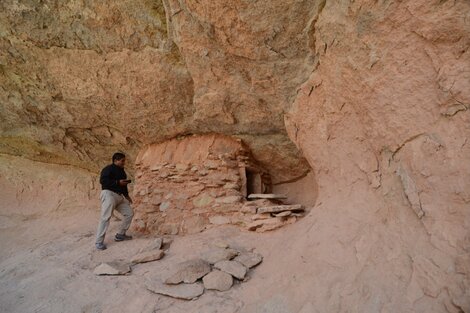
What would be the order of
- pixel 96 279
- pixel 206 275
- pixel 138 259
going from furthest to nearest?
pixel 138 259 → pixel 96 279 → pixel 206 275

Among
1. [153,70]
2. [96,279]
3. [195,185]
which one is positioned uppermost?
[153,70]

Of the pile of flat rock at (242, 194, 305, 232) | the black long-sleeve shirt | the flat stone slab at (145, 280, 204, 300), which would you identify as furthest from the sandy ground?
the black long-sleeve shirt

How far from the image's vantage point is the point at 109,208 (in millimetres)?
4332

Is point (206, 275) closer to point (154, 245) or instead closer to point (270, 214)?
point (154, 245)

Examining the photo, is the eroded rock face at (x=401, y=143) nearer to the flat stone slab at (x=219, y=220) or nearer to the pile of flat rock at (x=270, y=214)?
the pile of flat rock at (x=270, y=214)

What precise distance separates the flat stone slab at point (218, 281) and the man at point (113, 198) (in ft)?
5.81

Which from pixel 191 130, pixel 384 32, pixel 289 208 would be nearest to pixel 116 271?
pixel 289 208

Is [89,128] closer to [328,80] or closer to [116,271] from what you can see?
[116,271]

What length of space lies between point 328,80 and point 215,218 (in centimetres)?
235

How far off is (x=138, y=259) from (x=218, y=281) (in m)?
1.15

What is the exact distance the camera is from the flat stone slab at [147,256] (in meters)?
3.75

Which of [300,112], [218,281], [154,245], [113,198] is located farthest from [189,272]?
[300,112]

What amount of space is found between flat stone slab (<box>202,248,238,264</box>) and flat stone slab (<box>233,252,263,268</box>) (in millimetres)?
72

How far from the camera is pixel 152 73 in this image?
478cm
